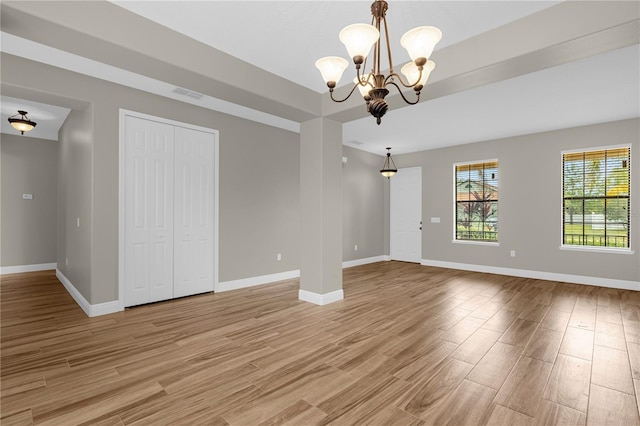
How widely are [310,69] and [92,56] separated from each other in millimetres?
2014

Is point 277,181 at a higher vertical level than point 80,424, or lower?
higher

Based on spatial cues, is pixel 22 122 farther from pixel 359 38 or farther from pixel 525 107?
pixel 525 107

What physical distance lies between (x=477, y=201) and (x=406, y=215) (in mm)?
1777

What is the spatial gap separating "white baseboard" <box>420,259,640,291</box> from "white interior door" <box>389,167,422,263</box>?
0.59 metres

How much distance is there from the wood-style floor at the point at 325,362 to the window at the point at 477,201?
2451 mm

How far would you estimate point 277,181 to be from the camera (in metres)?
5.64

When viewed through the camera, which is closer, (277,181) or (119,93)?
(119,93)

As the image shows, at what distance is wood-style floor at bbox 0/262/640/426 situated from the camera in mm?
1906

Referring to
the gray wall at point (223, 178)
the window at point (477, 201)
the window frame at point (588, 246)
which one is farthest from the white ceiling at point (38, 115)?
A: the window frame at point (588, 246)

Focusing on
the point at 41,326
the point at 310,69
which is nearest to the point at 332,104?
the point at 310,69

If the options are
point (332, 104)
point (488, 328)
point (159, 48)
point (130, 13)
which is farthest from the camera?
point (332, 104)

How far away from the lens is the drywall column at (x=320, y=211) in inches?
164

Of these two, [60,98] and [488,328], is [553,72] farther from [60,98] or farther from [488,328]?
[60,98]

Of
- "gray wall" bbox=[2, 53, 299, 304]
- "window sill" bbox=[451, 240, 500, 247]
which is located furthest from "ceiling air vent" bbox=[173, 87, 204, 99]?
"window sill" bbox=[451, 240, 500, 247]
